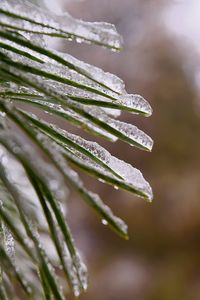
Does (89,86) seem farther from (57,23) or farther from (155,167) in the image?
(155,167)

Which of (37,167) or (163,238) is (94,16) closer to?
(163,238)

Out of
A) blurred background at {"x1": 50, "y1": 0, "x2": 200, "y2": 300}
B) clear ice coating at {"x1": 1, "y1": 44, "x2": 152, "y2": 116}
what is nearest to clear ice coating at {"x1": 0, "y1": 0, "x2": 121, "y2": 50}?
clear ice coating at {"x1": 1, "y1": 44, "x2": 152, "y2": 116}

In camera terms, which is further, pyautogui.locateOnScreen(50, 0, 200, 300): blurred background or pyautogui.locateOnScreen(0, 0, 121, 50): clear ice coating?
pyautogui.locateOnScreen(50, 0, 200, 300): blurred background

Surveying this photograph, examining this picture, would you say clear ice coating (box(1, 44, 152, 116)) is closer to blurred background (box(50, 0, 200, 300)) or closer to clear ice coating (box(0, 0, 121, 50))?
clear ice coating (box(0, 0, 121, 50))

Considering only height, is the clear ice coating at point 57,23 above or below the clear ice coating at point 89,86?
above

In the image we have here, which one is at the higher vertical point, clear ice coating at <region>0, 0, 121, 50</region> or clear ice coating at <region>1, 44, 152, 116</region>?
clear ice coating at <region>0, 0, 121, 50</region>

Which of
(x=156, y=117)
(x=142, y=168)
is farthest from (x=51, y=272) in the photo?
(x=156, y=117)

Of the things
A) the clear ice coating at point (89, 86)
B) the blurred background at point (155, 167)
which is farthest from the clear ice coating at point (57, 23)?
the blurred background at point (155, 167)

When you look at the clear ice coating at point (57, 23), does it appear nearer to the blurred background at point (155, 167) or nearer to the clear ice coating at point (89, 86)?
the clear ice coating at point (89, 86)

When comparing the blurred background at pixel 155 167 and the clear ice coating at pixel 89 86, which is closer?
the clear ice coating at pixel 89 86
